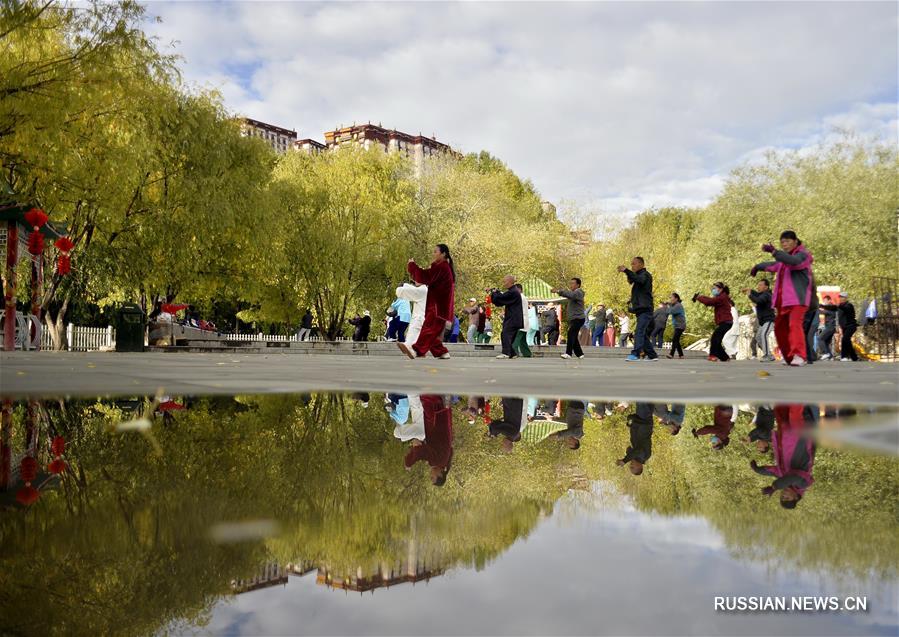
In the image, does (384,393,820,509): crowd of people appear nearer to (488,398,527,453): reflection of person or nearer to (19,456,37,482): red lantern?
(488,398,527,453): reflection of person

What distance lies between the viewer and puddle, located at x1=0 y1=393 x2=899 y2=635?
1144mm

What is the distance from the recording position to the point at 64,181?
49.3 feet

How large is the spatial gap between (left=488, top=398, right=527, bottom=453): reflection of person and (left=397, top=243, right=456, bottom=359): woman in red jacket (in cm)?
838

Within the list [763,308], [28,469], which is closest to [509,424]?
[28,469]

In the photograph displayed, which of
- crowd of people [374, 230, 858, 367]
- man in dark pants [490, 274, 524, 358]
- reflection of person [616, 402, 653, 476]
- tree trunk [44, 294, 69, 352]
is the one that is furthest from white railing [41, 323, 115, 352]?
reflection of person [616, 402, 653, 476]

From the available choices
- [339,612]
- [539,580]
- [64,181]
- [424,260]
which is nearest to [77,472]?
[339,612]

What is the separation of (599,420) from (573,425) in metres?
0.27

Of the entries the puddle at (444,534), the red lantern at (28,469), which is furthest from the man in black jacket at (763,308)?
the red lantern at (28,469)

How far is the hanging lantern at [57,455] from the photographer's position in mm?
2242

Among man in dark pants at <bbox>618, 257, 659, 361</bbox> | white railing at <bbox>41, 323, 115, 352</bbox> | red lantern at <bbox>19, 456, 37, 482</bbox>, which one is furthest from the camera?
white railing at <bbox>41, 323, 115, 352</bbox>

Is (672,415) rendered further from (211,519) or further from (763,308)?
(763,308)

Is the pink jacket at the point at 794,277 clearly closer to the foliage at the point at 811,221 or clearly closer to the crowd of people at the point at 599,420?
the crowd of people at the point at 599,420

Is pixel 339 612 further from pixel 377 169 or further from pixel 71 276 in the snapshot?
pixel 377 169

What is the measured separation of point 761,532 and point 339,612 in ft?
3.05
